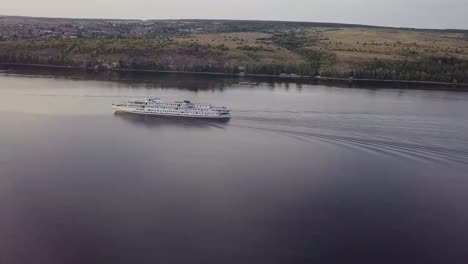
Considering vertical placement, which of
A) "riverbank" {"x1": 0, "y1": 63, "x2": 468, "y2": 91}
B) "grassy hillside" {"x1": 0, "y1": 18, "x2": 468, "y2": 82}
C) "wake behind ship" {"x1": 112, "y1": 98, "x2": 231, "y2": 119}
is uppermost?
"grassy hillside" {"x1": 0, "y1": 18, "x2": 468, "y2": 82}

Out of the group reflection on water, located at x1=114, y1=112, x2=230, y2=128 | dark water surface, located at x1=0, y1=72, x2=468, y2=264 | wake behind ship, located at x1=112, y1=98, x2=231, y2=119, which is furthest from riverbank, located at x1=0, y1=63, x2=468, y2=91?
reflection on water, located at x1=114, y1=112, x2=230, y2=128

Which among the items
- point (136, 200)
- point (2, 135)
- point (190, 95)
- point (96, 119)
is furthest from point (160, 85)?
point (136, 200)

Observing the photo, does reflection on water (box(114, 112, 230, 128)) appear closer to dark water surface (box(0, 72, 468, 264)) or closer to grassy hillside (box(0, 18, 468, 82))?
dark water surface (box(0, 72, 468, 264))

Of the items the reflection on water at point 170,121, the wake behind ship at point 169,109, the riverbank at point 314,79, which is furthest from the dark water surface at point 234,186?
the riverbank at point 314,79

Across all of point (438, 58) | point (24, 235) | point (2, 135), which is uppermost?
point (438, 58)

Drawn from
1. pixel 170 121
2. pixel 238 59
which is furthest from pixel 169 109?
pixel 238 59

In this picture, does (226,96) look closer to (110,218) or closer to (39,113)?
(39,113)

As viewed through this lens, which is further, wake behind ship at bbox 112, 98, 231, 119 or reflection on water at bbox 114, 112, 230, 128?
wake behind ship at bbox 112, 98, 231, 119
